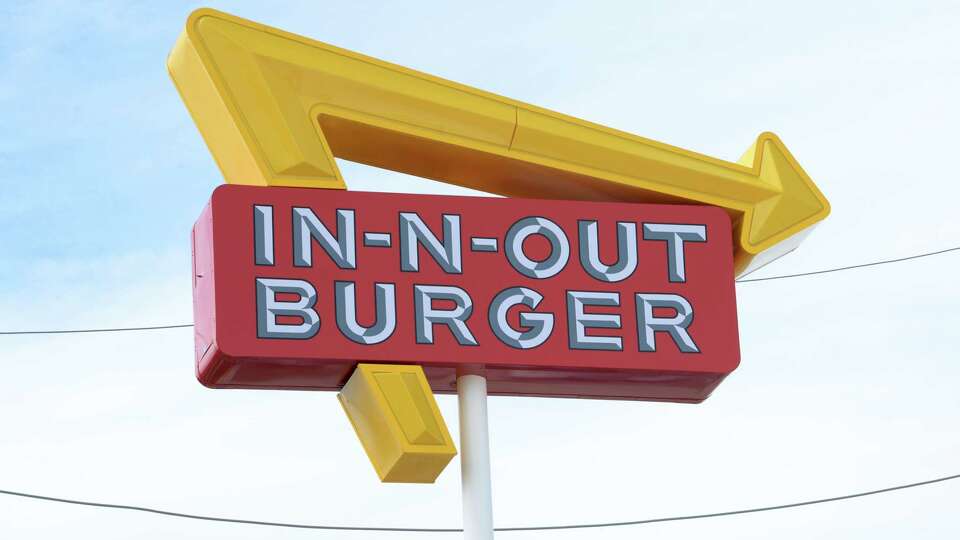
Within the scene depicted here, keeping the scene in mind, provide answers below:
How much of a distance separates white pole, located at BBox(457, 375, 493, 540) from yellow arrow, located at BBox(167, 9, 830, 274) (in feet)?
4.40

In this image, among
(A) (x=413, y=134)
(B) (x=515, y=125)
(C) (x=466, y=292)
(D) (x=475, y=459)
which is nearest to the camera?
(D) (x=475, y=459)

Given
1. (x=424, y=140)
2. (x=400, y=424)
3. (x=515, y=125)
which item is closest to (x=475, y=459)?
(x=400, y=424)

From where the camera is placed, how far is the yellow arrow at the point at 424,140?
11930 mm

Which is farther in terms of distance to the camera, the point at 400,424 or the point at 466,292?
Answer: the point at 466,292

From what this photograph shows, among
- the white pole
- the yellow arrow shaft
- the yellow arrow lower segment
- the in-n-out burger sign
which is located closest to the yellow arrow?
the yellow arrow shaft

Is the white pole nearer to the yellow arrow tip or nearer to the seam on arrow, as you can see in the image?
the seam on arrow

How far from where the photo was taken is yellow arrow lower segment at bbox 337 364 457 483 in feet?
37.6

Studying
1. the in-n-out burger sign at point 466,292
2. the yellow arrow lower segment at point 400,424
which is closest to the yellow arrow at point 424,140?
the in-n-out burger sign at point 466,292

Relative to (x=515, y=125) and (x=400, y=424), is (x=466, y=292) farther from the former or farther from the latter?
(x=515, y=125)

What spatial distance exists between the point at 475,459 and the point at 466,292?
93 centimetres

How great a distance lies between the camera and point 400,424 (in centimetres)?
1148

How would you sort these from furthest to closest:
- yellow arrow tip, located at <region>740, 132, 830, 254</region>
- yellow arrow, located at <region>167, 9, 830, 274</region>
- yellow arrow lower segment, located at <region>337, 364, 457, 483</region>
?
1. yellow arrow tip, located at <region>740, 132, 830, 254</region>
2. yellow arrow, located at <region>167, 9, 830, 274</region>
3. yellow arrow lower segment, located at <region>337, 364, 457, 483</region>

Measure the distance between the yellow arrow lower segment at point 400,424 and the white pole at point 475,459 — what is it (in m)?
0.25

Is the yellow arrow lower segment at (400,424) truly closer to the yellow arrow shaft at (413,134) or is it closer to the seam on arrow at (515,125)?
the yellow arrow shaft at (413,134)
